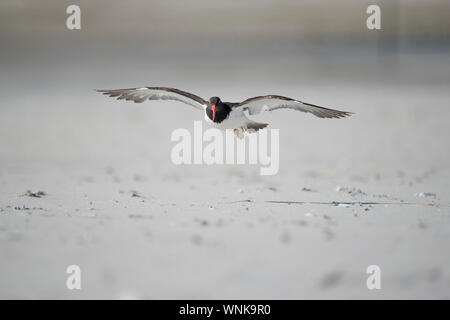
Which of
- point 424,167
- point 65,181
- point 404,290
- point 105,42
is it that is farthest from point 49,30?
point 404,290

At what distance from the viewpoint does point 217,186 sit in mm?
8609

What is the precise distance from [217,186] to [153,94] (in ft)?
6.16

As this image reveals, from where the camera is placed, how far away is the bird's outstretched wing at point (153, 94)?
8.54 metres

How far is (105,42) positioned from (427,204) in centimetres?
2616

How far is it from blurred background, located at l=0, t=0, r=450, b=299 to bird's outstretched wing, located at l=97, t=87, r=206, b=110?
4.43 feet

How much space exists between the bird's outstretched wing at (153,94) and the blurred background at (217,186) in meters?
1.35

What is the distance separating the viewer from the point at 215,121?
26.7 feet

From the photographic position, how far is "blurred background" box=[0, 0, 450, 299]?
4.97 metres
